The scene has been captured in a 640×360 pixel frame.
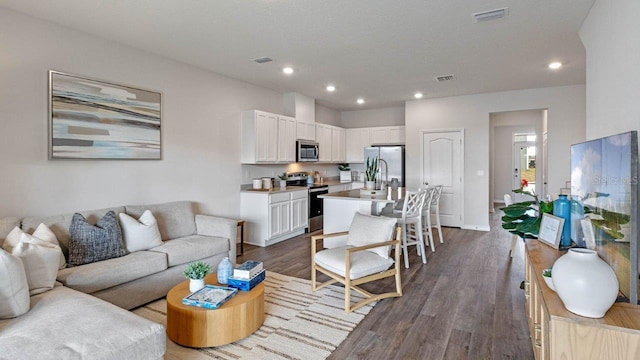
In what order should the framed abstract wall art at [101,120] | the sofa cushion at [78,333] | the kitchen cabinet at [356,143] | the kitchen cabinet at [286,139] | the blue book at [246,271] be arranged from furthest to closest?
1. the kitchen cabinet at [356,143]
2. the kitchen cabinet at [286,139]
3. the framed abstract wall art at [101,120]
4. the blue book at [246,271]
5. the sofa cushion at [78,333]

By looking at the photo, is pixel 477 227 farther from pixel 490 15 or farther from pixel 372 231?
pixel 490 15

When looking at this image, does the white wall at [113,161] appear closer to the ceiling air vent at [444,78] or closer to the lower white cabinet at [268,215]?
the lower white cabinet at [268,215]

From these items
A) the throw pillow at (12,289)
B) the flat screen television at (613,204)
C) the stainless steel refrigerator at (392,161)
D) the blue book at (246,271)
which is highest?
the stainless steel refrigerator at (392,161)

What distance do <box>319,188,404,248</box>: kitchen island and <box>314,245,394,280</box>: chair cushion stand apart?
4.08ft

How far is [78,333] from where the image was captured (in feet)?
5.72

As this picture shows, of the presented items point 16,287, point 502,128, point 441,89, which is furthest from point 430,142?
point 16,287

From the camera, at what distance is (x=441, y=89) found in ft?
19.7

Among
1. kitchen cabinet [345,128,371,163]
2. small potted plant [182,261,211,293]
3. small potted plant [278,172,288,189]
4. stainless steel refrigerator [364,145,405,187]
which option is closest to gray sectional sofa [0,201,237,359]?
small potted plant [182,261,211,293]

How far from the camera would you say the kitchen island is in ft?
14.9

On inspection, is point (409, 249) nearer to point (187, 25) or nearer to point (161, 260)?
Answer: point (161, 260)

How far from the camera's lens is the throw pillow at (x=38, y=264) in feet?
7.30

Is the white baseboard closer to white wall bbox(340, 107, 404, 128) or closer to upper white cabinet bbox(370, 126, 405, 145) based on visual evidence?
upper white cabinet bbox(370, 126, 405, 145)

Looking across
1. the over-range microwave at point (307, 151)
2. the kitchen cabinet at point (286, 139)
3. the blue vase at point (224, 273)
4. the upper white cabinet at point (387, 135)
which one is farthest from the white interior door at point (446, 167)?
the blue vase at point (224, 273)

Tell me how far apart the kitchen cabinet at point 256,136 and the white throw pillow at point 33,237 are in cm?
293
